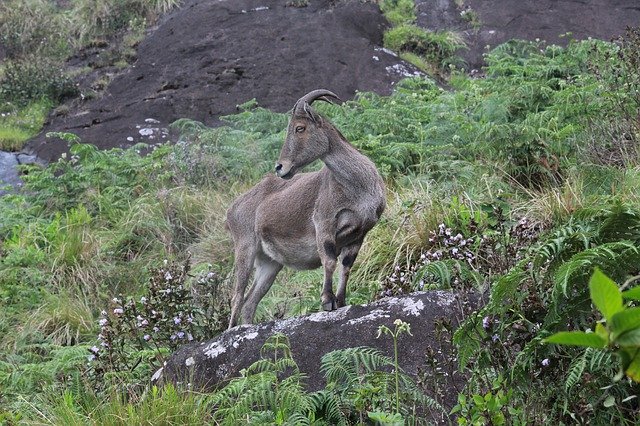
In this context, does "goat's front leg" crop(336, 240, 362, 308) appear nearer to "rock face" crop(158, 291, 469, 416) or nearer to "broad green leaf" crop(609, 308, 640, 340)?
"rock face" crop(158, 291, 469, 416)

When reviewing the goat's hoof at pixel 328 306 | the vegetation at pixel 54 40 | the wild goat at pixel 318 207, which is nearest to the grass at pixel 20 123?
the vegetation at pixel 54 40

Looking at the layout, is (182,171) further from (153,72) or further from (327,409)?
(327,409)

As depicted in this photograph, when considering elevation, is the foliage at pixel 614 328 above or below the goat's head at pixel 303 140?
above

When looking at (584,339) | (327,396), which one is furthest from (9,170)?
(584,339)

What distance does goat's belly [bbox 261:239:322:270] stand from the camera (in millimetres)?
6641

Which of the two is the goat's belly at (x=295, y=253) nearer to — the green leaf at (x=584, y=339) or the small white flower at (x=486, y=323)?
the small white flower at (x=486, y=323)

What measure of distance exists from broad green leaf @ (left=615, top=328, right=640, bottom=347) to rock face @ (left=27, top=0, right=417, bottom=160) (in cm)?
1464

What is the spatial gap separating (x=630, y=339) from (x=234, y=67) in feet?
54.2

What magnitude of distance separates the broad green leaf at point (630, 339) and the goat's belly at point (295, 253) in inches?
212

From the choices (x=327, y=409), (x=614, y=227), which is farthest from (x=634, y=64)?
(x=327, y=409)

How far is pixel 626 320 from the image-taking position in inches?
45.4

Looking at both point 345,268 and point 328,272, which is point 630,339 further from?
point 345,268

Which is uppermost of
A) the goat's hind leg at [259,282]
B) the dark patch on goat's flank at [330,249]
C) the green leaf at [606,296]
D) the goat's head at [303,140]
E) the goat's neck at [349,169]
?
the green leaf at [606,296]

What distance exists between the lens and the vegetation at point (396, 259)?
3.52 metres
